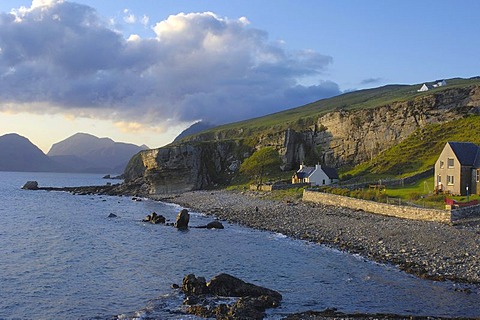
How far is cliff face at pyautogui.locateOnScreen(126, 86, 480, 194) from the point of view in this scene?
114 m

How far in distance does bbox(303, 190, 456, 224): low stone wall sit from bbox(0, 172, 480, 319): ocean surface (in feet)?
41.6

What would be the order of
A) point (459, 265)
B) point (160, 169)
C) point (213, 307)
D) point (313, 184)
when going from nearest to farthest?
1. point (213, 307)
2. point (459, 265)
3. point (313, 184)
4. point (160, 169)

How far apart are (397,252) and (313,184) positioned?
54.3 m

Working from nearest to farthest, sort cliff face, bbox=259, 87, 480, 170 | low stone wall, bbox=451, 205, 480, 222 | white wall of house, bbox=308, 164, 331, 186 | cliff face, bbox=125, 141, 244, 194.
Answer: low stone wall, bbox=451, 205, 480, 222, white wall of house, bbox=308, 164, 331, 186, cliff face, bbox=259, 87, 480, 170, cliff face, bbox=125, 141, 244, 194

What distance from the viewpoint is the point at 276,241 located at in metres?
44.9

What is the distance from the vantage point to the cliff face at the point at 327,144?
373 feet

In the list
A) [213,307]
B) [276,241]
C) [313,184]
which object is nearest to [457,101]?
[313,184]

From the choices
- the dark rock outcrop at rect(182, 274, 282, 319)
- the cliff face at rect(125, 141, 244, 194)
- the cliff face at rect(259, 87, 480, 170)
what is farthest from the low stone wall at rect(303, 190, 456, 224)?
the cliff face at rect(125, 141, 244, 194)

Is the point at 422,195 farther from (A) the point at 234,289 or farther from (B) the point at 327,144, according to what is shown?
(B) the point at 327,144

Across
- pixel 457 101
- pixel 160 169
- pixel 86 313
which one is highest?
pixel 457 101

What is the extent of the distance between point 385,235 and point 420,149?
61.2 metres

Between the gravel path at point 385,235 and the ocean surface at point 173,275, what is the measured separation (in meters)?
1.84

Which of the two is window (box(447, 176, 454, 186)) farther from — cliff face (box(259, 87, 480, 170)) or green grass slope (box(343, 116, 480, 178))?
cliff face (box(259, 87, 480, 170))

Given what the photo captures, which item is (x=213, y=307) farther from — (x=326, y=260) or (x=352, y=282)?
(x=326, y=260)
